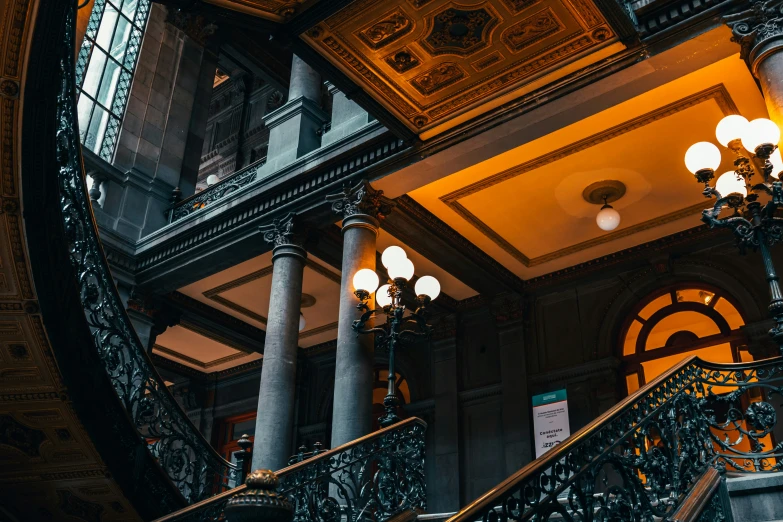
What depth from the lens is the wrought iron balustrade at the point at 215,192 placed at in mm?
10078

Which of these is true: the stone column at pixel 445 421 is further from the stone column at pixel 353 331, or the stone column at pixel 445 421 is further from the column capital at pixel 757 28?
the column capital at pixel 757 28

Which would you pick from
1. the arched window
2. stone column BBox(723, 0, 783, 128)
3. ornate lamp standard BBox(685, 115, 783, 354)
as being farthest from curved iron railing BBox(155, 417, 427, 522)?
the arched window

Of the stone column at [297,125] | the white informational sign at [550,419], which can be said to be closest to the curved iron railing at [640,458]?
the white informational sign at [550,419]

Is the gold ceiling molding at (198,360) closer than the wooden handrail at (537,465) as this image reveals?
No

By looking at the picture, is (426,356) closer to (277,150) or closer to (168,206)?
(277,150)

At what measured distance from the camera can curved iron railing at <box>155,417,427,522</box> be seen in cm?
527

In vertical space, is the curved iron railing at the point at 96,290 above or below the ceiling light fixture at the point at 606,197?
below

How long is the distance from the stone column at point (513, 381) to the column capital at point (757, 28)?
5.49 meters

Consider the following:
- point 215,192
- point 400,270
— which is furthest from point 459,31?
point 215,192

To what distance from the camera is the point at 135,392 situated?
6.49m

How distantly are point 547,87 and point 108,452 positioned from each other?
5.17m

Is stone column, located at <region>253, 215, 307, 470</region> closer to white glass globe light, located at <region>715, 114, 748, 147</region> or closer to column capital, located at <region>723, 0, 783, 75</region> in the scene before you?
white glass globe light, located at <region>715, 114, 748, 147</region>

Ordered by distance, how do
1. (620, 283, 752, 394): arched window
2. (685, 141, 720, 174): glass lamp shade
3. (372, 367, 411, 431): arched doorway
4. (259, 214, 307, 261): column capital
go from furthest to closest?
(372, 367, 411, 431): arched doorway, (620, 283, 752, 394): arched window, (259, 214, 307, 261): column capital, (685, 141, 720, 174): glass lamp shade

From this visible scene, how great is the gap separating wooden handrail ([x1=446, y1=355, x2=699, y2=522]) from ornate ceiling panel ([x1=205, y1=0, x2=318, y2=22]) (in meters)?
4.06
